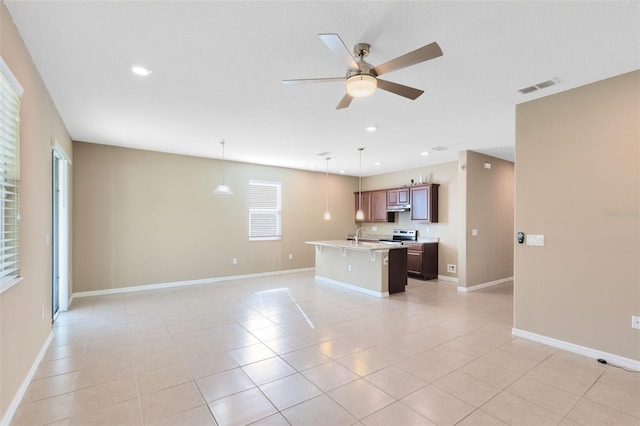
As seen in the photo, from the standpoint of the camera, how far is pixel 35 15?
2061 mm

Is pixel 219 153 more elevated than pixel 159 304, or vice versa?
pixel 219 153

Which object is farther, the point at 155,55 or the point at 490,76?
the point at 490,76

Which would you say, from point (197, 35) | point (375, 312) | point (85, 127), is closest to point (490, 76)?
point (197, 35)

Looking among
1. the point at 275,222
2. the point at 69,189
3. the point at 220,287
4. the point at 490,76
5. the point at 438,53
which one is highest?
the point at 490,76

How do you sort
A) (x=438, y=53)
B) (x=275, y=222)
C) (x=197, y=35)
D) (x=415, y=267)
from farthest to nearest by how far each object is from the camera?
(x=275, y=222) < (x=415, y=267) < (x=197, y=35) < (x=438, y=53)

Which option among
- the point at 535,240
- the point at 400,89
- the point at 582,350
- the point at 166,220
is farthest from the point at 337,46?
the point at 166,220

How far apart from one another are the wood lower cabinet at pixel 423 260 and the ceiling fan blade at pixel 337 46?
17.9 ft

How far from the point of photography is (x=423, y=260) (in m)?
6.90

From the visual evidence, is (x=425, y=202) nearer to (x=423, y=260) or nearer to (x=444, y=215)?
(x=444, y=215)

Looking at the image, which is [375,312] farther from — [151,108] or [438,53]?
[151,108]

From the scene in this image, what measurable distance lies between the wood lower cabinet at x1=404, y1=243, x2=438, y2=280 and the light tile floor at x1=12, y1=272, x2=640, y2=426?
2.30m

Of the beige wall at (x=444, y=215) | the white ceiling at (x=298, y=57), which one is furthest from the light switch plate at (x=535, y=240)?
the beige wall at (x=444, y=215)

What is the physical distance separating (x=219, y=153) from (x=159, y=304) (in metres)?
3.02

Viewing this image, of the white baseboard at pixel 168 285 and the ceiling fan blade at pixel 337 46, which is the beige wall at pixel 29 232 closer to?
the ceiling fan blade at pixel 337 46
